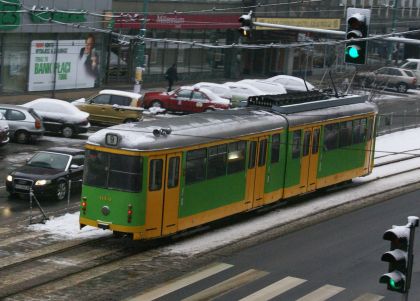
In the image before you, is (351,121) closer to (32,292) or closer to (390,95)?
(32,292)

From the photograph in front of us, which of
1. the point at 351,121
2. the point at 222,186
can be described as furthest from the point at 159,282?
the point at 351,121

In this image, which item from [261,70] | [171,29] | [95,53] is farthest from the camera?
[261,70]

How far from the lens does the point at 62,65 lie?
159 ft

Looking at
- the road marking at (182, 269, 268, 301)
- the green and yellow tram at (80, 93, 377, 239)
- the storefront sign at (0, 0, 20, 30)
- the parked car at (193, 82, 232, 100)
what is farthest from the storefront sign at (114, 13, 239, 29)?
the road marking at (182, 269, 268, 301)

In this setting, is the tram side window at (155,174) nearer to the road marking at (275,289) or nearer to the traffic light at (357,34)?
the road marking at (275,289)

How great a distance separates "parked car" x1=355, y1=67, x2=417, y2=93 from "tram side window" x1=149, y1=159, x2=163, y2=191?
40131 millimetres

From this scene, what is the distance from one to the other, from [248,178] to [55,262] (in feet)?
20.6

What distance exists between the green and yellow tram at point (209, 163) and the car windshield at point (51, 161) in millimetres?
4621

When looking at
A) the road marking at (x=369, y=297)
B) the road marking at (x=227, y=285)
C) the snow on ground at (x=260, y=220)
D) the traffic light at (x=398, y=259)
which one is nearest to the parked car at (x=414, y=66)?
→ the snow on ground at (x=260, y=220)

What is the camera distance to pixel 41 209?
24016mm

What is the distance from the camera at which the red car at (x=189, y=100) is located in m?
44.1

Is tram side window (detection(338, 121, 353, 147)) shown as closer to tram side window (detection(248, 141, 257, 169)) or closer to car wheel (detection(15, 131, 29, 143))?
tram side window (detection(248, 141, 257, 169))

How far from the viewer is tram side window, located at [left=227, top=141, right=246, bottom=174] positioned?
23.6 metres

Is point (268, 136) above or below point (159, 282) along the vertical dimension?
above
